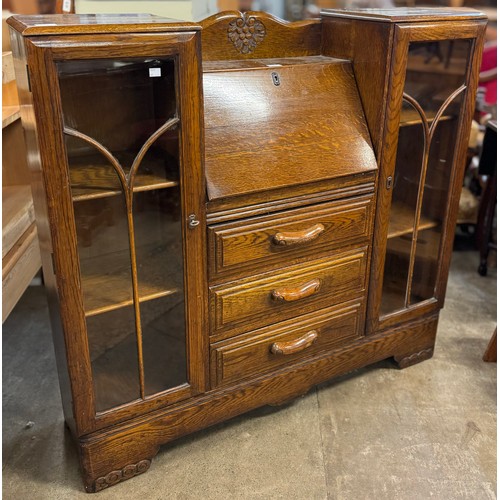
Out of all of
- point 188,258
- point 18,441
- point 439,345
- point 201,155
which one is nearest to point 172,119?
point 201,155

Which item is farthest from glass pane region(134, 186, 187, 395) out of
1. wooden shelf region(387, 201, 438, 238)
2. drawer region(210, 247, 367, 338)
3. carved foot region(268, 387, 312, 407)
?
wooden shelf region(387, 201, 438, 238)

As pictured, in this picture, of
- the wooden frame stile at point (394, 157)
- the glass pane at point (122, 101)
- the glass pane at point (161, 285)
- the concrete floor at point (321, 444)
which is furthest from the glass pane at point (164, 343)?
the wooden frame stile at point (394, 157)

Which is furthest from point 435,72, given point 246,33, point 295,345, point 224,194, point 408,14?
point 295,345

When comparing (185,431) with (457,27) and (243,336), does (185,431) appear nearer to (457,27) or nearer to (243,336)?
(243,336)

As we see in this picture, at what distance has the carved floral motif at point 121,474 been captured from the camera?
1.55 metres

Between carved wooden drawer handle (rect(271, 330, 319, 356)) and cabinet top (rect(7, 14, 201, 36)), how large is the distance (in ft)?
2.92

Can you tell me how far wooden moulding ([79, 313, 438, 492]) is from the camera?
5.03 feet

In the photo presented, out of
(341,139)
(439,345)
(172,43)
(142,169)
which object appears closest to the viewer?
(172,43)

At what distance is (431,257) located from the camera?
6.48 ft

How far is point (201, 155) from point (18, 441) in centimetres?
102

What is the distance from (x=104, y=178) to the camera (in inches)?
51.9

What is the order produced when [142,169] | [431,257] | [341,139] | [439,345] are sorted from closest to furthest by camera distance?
[142,169] < [341,139] < [431,257] < [439,345]

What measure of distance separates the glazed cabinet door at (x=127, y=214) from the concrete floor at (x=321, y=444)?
0.23 metres

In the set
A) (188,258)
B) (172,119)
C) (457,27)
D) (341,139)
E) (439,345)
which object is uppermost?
(457,27)
